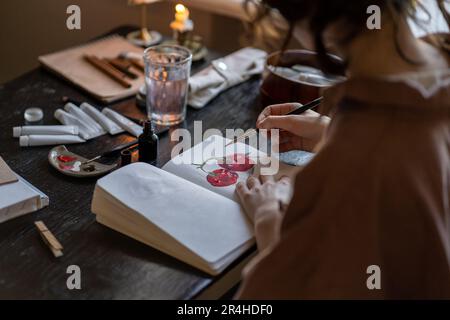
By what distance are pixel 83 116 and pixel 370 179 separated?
0.75 meters

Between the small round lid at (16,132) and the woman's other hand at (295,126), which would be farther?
the small round lid at (16,132)

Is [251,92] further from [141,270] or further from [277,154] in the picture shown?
[141,270]

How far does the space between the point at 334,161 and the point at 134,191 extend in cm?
39

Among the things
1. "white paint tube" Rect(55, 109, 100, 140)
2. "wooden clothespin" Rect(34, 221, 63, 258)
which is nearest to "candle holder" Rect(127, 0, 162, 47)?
"white paint tube" Rect(55, 109, 100, 140)

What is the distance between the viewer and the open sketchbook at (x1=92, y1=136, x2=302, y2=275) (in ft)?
2.92

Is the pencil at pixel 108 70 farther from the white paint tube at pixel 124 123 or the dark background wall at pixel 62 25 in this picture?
the dark background wall at pixel 62 25

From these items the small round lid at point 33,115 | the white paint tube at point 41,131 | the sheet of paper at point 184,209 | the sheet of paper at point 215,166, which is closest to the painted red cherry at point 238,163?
the sheet of paper at point 215,166

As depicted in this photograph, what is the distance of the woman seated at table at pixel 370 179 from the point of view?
2.32ft

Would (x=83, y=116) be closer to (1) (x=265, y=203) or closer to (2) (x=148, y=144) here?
(2) (x=148, y=144)

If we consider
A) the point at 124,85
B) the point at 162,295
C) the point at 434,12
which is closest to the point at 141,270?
the point at 162,295

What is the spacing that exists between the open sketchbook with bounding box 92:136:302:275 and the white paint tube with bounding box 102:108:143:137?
7.0 inches

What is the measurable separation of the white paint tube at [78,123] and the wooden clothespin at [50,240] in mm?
304

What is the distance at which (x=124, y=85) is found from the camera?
4.66 ft

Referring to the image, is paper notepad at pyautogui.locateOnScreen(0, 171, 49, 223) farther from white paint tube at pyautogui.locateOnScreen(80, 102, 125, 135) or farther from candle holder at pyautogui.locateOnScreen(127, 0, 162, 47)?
candle holder at pyautogui.locateOnScreen(127, 0, 162, 47)
